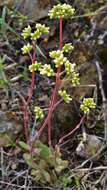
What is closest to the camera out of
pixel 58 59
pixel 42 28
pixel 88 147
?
pixel 58 59

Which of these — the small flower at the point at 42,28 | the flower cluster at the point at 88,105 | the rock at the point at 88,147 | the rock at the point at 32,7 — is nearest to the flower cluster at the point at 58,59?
the small flower at the point at 42,28

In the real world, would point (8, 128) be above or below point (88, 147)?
above

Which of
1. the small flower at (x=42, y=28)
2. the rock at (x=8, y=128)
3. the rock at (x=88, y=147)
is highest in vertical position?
the small flower at (x=42, y=28)

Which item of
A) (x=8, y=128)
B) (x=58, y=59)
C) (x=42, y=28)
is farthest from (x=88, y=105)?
(x=8, y=128)

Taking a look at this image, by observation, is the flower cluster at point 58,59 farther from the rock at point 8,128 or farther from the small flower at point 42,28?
the rock at point 8,128

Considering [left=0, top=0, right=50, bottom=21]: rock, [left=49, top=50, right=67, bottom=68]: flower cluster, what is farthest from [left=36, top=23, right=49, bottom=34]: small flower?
[left=0, top=0, right=50, bottom=21]: rock

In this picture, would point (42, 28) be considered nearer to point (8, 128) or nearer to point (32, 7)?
point (8, 128)
